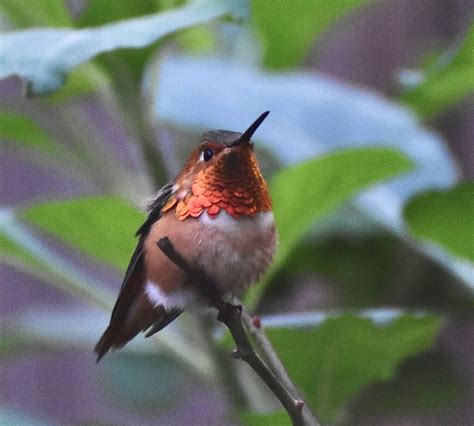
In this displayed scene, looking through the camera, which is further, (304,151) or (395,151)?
(304,151)

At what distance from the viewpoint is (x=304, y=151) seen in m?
1.49

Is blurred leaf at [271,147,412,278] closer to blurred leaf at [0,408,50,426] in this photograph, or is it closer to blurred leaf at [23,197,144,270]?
blurred leaf at [23,197,144,270]

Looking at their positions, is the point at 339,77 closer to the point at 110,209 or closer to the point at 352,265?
the point at 352,265

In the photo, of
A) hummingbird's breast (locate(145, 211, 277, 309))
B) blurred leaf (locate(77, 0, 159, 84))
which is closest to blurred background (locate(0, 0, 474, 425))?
blurred leaf (locate(77, 0, 159, 84))

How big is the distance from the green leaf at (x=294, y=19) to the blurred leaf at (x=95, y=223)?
1.95ft

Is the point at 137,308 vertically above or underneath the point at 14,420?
above

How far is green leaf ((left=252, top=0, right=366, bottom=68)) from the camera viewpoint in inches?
58.7

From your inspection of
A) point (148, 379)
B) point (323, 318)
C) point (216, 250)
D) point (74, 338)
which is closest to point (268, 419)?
point (323, 318)

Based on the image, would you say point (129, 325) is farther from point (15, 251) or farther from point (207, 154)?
point (15, 251)

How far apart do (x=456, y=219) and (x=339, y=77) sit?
5.01ft

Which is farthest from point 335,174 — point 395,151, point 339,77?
point 339,77

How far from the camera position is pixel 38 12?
1189mm

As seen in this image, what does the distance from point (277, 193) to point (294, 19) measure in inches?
19.9

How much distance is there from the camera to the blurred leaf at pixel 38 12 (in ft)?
3.81
